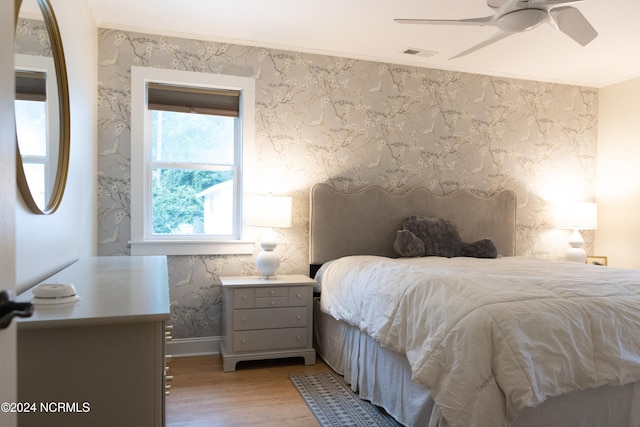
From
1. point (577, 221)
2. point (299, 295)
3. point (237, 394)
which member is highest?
point (577, 221)

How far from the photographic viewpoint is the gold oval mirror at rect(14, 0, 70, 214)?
1.49 m

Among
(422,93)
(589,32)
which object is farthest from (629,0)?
(422,93)

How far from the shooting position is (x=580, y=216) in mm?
4227

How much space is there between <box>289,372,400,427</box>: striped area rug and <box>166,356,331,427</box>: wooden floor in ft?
0.20

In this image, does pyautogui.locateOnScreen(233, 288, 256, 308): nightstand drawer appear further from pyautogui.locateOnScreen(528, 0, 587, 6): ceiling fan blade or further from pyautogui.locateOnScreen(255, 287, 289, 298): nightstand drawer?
pyautogui.locateOnScreen(528, 0, 587, 6): ceiling fan blade

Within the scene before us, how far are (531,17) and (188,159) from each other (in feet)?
8.53

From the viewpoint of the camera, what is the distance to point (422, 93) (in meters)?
4.06

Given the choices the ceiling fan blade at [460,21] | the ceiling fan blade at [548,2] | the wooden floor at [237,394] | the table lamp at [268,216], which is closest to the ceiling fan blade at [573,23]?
the ceiling fan blade at [548,2]

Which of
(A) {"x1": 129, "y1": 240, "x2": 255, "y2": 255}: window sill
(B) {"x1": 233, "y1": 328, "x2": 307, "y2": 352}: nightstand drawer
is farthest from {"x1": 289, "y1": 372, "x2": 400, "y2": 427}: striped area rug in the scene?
(A) {"x1": 129, "y1": 240, "x2": 255, "y2": 255}: window sill

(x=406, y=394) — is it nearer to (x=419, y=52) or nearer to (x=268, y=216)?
(x=268, y=216)

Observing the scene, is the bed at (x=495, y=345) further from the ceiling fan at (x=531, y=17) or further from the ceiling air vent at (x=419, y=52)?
the ceiling air vent at (x=419, y=52)

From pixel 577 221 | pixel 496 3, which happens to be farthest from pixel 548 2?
pixel 577 221

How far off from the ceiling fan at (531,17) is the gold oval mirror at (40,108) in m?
1.57

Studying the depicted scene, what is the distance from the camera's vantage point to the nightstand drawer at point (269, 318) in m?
3.14
